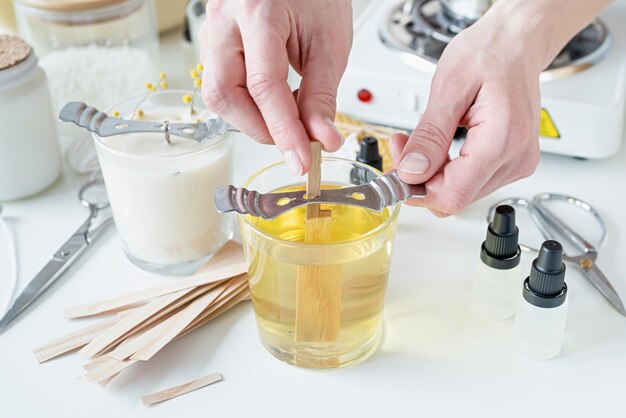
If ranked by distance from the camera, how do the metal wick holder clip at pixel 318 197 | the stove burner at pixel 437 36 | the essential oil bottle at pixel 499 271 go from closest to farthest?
the metal wick holder clip at pixel 318 197, the essential oil bottle at pixel 499 271, the stove burner at pixel 437 36

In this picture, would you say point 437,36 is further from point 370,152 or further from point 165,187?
point 165,187

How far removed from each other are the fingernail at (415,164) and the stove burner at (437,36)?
40cm

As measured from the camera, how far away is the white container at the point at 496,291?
78 cm

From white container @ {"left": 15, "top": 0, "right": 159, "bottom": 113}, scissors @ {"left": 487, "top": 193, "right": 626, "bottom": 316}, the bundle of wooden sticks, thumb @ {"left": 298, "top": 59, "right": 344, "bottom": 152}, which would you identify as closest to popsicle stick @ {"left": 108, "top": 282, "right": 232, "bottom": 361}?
the bundle of wooden sticks

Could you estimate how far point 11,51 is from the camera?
0.93 metres

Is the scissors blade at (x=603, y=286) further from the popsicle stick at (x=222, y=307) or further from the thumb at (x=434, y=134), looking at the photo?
the popsicle stick at (x=222, y=307)

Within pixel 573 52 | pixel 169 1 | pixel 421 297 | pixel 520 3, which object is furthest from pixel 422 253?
pixel 169 1

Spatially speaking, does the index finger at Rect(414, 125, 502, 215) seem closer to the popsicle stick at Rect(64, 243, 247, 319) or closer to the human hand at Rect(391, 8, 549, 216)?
the human hand at Rect(391, 8, 549, 216)

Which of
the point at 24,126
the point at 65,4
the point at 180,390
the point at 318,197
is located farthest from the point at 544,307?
the point at 65,4

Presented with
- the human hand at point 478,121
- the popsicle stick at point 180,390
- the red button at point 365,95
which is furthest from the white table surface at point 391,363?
the red button at point 365,95

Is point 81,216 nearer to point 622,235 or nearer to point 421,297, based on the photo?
point 421,297

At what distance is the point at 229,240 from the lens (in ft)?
2.89

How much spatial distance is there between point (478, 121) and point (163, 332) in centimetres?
35

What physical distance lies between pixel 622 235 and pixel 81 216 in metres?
0.62
